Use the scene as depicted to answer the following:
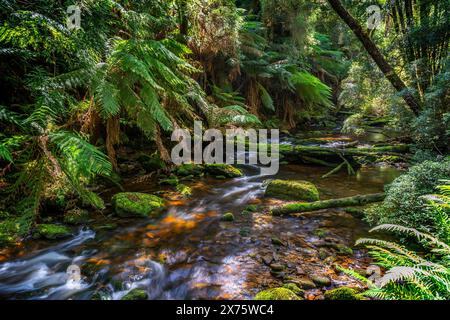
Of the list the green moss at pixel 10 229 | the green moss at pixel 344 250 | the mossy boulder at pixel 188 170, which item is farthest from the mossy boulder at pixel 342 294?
the mossy boulder at pixel 188 170

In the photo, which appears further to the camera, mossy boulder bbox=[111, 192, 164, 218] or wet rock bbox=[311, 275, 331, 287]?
mossy boulder bbox=[111, 192, 164, 218]

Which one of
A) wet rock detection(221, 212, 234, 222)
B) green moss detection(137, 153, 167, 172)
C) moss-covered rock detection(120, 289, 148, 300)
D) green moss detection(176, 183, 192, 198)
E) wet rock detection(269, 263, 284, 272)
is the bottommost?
moss-covered rock detection(120, 289, 148, 300)

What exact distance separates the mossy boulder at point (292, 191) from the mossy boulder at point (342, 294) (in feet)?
8.31

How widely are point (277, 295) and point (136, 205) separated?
2.64 metres

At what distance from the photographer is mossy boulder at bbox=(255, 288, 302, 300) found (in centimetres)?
234

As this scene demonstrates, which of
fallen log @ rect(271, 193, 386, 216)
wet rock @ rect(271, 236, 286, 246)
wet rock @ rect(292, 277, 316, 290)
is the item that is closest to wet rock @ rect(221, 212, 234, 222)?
fallen log @ rect(271, 193, 386, 216)

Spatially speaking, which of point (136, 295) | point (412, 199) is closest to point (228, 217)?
point (136, 295)

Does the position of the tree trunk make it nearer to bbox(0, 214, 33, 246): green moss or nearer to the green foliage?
the green foliage

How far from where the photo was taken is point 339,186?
599 cm

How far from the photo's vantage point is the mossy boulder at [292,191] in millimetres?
4964

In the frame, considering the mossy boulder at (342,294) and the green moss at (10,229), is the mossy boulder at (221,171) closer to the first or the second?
the green moss at (10,229)

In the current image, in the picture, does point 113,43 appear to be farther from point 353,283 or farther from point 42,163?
point 353,283

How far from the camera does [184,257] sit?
3.26 meters

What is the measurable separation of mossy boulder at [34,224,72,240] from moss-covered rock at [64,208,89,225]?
0.66 feet
